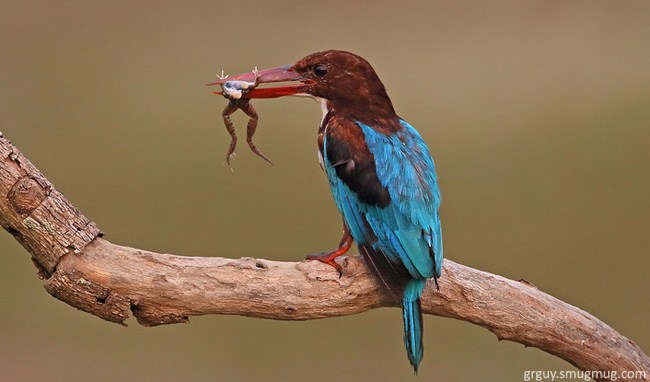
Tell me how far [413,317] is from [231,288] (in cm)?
40

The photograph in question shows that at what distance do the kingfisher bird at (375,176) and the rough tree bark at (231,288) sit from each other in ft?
0.24

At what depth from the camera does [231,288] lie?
115 inches

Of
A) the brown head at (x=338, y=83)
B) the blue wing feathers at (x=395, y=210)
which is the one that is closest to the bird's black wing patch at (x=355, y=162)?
the blue wing feathers at (x=395, y=210)

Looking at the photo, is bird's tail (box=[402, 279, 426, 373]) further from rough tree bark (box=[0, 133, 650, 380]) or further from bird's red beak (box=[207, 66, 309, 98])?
bird's red beak (box=[207, 66, 309, 98])

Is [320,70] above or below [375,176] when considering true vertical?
above

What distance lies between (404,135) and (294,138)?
17.6ft

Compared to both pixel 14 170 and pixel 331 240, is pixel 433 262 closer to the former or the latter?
pixel 14 170

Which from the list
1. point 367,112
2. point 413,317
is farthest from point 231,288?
point 367,112

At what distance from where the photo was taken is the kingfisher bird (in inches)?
117

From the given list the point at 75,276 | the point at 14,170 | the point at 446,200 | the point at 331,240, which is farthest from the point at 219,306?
the point at 446,200

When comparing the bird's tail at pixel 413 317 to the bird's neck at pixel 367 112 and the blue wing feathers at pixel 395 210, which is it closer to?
the blue wing feathers at pixel 395 210

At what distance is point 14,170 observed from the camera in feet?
9.27

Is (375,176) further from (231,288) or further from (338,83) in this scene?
(231,288)

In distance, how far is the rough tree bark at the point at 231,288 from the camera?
2.86m
